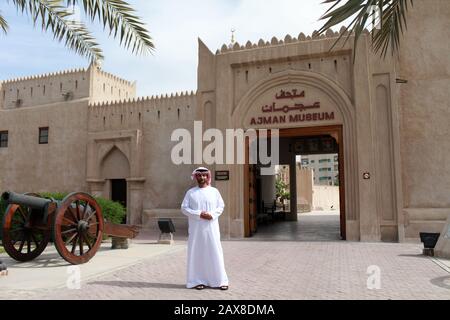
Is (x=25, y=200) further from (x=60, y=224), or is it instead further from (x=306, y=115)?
(x=306, y=115)

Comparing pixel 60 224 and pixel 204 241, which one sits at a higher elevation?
pixel 60 224

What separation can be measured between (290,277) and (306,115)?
6.63 meters

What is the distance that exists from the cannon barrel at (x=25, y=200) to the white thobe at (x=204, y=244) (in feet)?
9.87

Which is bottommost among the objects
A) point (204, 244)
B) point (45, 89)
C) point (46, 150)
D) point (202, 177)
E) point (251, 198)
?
point (204, 244)

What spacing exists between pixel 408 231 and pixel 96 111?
13641 millimetres

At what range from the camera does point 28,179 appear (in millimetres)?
19859

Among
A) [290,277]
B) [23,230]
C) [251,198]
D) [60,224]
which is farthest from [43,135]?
[290,277]

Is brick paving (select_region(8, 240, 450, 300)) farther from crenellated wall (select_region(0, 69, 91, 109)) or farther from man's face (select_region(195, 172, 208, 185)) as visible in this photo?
crenellated wall (select_region(0, 69, 91, 109))

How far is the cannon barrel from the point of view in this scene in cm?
700

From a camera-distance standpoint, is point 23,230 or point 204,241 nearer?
point 204,241

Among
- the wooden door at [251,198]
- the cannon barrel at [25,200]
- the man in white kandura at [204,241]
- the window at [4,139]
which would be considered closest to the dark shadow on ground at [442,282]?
the man in white kandura at [204,241]

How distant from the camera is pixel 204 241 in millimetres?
6082

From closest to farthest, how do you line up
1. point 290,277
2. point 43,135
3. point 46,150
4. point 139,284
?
point 139,284
point 290,277
point 46,150
point 43,135
